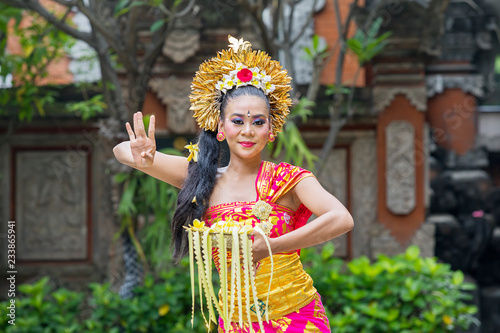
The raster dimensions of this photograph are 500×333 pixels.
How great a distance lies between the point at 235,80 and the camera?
2520 millimetres

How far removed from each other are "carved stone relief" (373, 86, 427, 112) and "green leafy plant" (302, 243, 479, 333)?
161cm

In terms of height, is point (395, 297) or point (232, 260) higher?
point (232, 260)

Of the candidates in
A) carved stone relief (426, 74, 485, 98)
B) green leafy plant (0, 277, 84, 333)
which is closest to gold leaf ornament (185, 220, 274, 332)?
green leafy plant (0, 277, 84, 333)

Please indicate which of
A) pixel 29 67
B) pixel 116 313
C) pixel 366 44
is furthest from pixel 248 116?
pixel 29 67

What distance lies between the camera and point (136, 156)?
2539 mm

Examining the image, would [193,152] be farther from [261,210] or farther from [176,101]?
[176,101]

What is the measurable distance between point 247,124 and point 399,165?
12.6ft

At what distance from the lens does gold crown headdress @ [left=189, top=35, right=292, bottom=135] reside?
2523 millimetres

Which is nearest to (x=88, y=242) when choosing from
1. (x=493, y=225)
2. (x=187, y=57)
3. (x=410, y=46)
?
(x=187, y=57)

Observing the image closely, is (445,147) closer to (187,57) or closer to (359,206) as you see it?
(359,206)

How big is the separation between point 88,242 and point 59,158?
90 cm

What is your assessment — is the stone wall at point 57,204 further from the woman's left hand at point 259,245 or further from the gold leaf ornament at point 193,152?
the woman's left hand at point 259,245

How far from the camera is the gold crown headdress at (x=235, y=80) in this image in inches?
99.3

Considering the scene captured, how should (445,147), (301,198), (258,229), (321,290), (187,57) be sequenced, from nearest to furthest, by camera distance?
(258,229) < (301,198) < (321,290) < (187,57) < (445,147)
